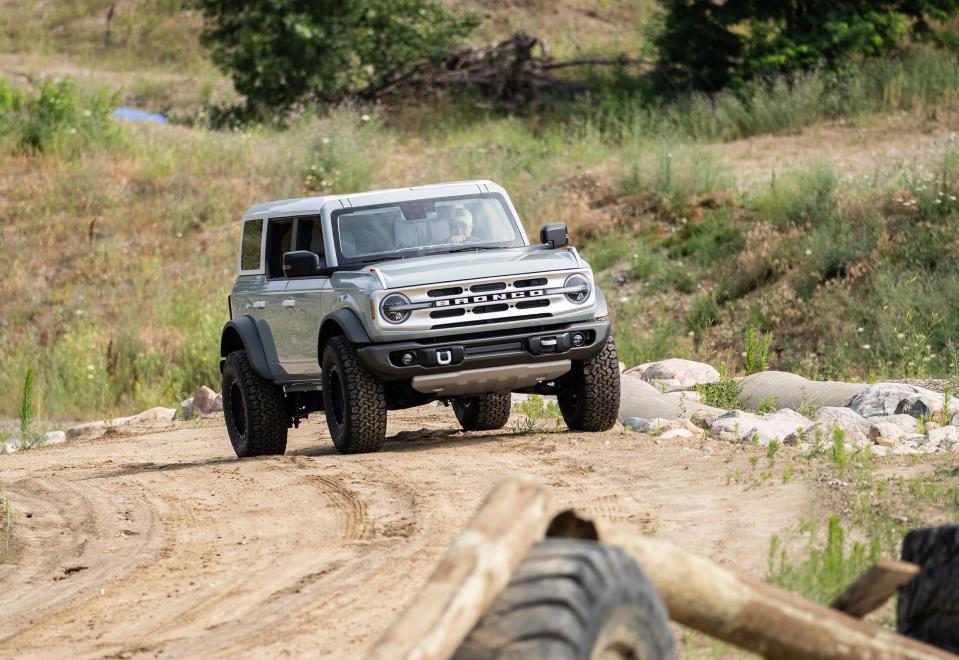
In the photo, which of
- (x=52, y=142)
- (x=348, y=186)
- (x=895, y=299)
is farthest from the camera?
(x=52, y=142)

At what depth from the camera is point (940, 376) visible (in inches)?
576

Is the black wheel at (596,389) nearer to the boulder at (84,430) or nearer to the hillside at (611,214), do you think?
the hillside at (611,214)

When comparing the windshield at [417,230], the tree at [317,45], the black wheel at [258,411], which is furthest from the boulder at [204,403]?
the tree at [317,45]

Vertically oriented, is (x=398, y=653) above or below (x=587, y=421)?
above

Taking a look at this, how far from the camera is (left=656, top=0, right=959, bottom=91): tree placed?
2748cm

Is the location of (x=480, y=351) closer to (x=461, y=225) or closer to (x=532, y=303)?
(x=532, y=303)

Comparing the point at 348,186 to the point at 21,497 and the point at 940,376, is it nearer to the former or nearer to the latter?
the point at 940,376

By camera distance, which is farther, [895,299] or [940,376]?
[895,299]

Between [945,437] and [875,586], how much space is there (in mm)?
6624

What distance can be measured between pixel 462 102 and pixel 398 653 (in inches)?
1129

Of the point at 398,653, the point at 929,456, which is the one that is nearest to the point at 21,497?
the point at 929,456

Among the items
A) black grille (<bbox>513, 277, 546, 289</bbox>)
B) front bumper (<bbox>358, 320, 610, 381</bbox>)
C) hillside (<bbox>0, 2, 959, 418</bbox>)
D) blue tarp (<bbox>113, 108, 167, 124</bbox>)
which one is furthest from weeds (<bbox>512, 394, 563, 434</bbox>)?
blue tarp (<bbox>113, 108, 167, 124</bbox>)

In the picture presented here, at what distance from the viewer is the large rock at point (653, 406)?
12.3 meters

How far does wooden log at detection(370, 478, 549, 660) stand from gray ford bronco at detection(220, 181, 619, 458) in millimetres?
7085
